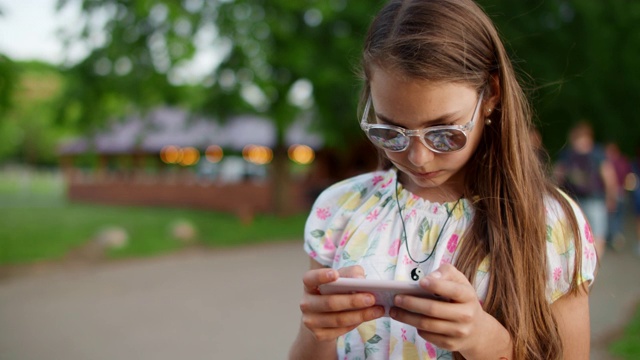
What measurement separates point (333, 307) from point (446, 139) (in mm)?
499

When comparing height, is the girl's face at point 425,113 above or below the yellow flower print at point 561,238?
above

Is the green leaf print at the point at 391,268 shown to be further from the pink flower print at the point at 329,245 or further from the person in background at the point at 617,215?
the person in background at the point at 617,215

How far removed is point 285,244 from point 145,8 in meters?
5.41

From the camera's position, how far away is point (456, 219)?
1.66 m

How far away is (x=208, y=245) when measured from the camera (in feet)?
41.1

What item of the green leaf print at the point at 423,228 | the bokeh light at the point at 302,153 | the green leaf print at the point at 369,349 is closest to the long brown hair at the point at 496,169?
the green leaf print at the point at 423,228

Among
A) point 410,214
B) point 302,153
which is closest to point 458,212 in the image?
point 410,214

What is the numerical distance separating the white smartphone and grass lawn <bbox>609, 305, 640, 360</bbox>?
13.3ft

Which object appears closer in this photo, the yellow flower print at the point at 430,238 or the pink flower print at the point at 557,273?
the pink flower print at the point at 557,273

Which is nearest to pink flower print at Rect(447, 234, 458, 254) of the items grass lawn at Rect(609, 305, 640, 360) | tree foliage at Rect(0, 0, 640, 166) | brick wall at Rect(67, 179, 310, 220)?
grass lawn at Rect(609, 305, 640, 360)

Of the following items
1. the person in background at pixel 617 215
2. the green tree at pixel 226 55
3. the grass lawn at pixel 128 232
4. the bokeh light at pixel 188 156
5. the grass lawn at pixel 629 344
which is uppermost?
the green tree at pixel 226 55

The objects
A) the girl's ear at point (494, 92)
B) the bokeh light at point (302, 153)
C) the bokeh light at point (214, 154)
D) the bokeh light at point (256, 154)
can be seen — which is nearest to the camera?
the girl's ear at point (494, 92)

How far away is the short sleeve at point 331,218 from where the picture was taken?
Answer: 1737 mm

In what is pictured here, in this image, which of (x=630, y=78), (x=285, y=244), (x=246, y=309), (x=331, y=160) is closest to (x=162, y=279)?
(x=246, y=309)
